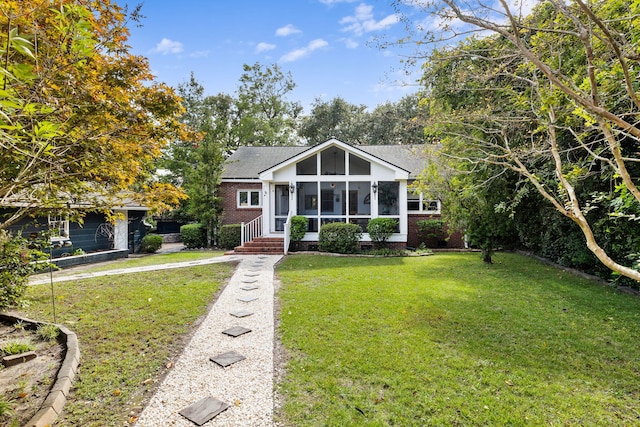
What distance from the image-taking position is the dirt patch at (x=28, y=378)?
118 inches

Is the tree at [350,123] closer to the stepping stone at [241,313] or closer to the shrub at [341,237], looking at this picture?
the shrub at [341,237]

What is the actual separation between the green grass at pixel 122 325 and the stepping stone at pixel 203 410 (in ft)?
1.93

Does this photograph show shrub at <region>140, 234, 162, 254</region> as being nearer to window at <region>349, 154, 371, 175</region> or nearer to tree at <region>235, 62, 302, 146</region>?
window at <region>349, 154, 371, 175</region>

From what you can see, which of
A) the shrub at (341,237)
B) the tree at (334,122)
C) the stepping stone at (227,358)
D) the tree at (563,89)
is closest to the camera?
the tree at (563,89)

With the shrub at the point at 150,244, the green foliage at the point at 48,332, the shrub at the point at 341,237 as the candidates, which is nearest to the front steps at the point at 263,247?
the shrub at the point at 341,237

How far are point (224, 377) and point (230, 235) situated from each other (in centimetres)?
1202

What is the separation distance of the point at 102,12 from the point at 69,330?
16.3 feet

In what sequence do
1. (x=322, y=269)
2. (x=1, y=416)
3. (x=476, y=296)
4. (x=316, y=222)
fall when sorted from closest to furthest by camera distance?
(x=1, y=416) < (x=476, y=296) < (x=322, y=269) < (x=316, y=222)

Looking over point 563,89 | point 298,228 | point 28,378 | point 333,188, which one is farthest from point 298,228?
point 563,89

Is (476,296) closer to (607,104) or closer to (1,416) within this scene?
(607,104)

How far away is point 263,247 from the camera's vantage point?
13.5 m

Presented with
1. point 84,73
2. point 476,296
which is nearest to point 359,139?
point 476,296

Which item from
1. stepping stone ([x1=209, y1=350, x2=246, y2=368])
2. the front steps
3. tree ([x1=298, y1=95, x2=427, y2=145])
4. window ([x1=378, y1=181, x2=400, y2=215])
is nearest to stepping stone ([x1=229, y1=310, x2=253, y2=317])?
stepping stone ([x1=209, y1=350, x2=246, y2=368])

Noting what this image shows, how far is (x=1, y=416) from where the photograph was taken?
284 centimetres
